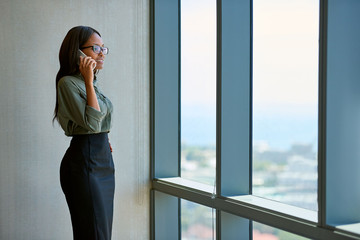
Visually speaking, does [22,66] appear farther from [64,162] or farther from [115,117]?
[64,162]

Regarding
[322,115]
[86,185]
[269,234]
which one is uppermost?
[322,115]

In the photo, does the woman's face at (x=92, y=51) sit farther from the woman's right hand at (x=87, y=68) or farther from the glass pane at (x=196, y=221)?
the glass pane at (x=196, y=221)

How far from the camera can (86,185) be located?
2.55m

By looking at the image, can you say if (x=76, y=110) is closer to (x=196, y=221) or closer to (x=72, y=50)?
(x=72, y=50)

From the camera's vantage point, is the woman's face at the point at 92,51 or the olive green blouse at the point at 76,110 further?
the woman's face at the point at 92,51

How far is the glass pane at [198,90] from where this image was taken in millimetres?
3359

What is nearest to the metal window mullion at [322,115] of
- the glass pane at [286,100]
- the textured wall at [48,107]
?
the glass pane at [286,100]

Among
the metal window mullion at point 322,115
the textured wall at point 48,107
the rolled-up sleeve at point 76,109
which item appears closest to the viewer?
the metal window mullion at point 322,115

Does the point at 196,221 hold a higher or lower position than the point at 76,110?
lower

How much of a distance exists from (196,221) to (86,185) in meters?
1.25

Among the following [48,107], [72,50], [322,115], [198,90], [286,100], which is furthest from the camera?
[198,90]

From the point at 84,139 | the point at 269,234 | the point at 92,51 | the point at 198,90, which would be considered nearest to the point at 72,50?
the point at 92,51

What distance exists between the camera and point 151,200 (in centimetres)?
383

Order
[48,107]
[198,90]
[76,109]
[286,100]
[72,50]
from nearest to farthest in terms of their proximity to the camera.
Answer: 1. [76,109]
2. [72,50]
3. [286,100]
4. [48,107]
5. [198,90]
